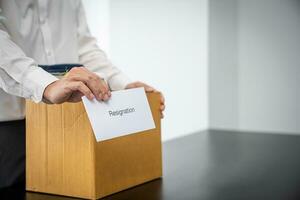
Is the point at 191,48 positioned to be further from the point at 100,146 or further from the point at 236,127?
the point at 100,146

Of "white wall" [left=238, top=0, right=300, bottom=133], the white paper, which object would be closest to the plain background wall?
"white wall" [left=238, top=0, right=300, bottom=133]

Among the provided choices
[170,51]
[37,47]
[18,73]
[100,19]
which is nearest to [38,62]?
[37,47]

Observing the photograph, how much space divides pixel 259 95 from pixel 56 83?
2460mm

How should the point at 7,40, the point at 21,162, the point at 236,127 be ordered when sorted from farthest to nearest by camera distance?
the point at 236,127 → the point at 21,162 → the point at 7,40

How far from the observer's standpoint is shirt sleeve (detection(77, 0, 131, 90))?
1.44m

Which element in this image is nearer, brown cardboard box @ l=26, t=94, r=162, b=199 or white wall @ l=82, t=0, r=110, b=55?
brown cardboard box @ l=26, t=94, r=162, b=199

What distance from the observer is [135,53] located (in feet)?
11.3

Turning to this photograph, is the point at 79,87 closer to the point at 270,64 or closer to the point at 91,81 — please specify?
the point at 91,81

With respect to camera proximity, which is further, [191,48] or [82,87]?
[191,48]

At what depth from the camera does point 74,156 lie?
979 millimetres

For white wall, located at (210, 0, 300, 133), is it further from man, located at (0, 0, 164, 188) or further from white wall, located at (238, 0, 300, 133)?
man, located at (0, 0, 164, 188)

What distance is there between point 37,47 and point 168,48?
6.93 feet

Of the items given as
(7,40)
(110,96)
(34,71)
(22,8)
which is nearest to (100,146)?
(110,96)

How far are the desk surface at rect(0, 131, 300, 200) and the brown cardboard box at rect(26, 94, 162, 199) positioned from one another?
3cm
